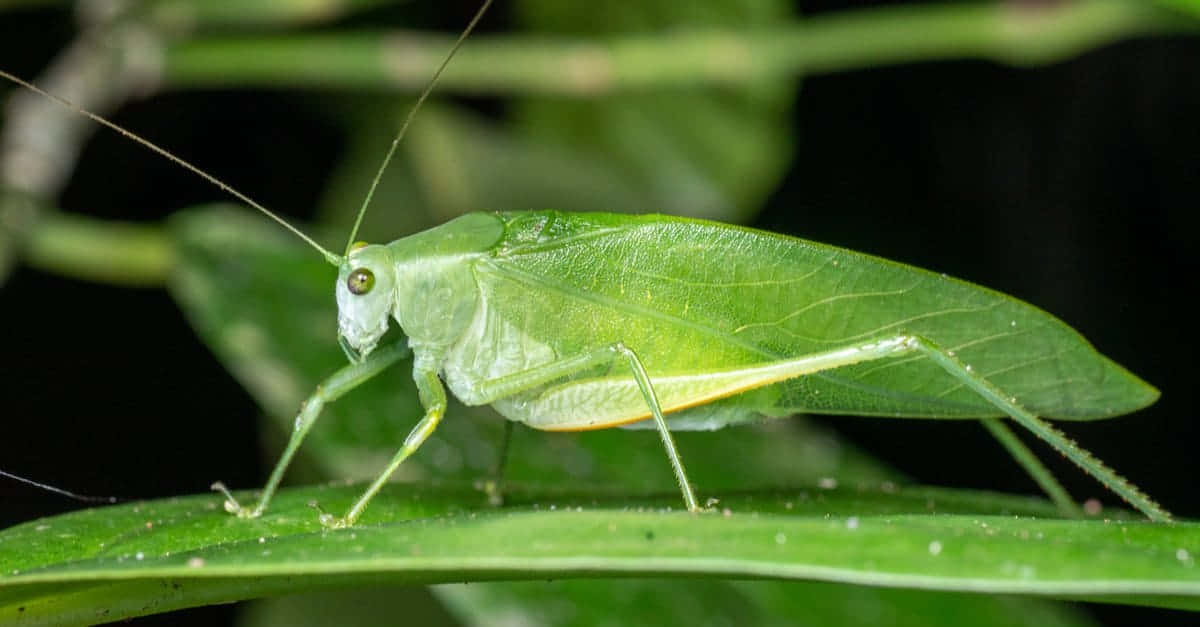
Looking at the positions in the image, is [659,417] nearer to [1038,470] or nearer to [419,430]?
[419,430]

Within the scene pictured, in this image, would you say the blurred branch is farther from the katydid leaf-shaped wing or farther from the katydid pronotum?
the katydid leaf-shaped wing

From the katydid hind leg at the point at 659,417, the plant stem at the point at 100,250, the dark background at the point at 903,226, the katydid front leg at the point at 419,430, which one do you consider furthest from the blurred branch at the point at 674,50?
the katydid hind leg at the point at 659,417

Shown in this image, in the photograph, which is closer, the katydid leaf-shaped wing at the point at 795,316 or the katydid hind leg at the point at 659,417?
the katydid hind leg at the point at 659,417

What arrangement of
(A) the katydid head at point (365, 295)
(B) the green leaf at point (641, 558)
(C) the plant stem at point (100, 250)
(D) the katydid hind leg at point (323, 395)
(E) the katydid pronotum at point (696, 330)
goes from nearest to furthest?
(B) the green leaf at point (641, 558) < (D) the katydid hind leg at point (323, 395) < (E) the katydid pronotum at point (696, 330) < (A) the katydid head at point (365, 295) < (C) the plant stem at point (100, 250)

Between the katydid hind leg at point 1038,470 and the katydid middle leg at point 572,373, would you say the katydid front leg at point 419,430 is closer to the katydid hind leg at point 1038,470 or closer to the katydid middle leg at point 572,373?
the katydid middle leg at point 572,373

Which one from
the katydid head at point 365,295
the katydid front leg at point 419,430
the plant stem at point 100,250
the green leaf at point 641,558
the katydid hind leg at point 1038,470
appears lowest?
the katydid hind leg at point 1038,470

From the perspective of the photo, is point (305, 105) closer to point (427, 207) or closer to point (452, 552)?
point (427, 207)

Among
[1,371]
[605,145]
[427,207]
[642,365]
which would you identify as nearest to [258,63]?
[427,207]

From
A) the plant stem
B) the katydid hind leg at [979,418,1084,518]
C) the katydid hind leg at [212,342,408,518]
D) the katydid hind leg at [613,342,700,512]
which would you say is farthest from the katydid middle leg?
the plant stem
